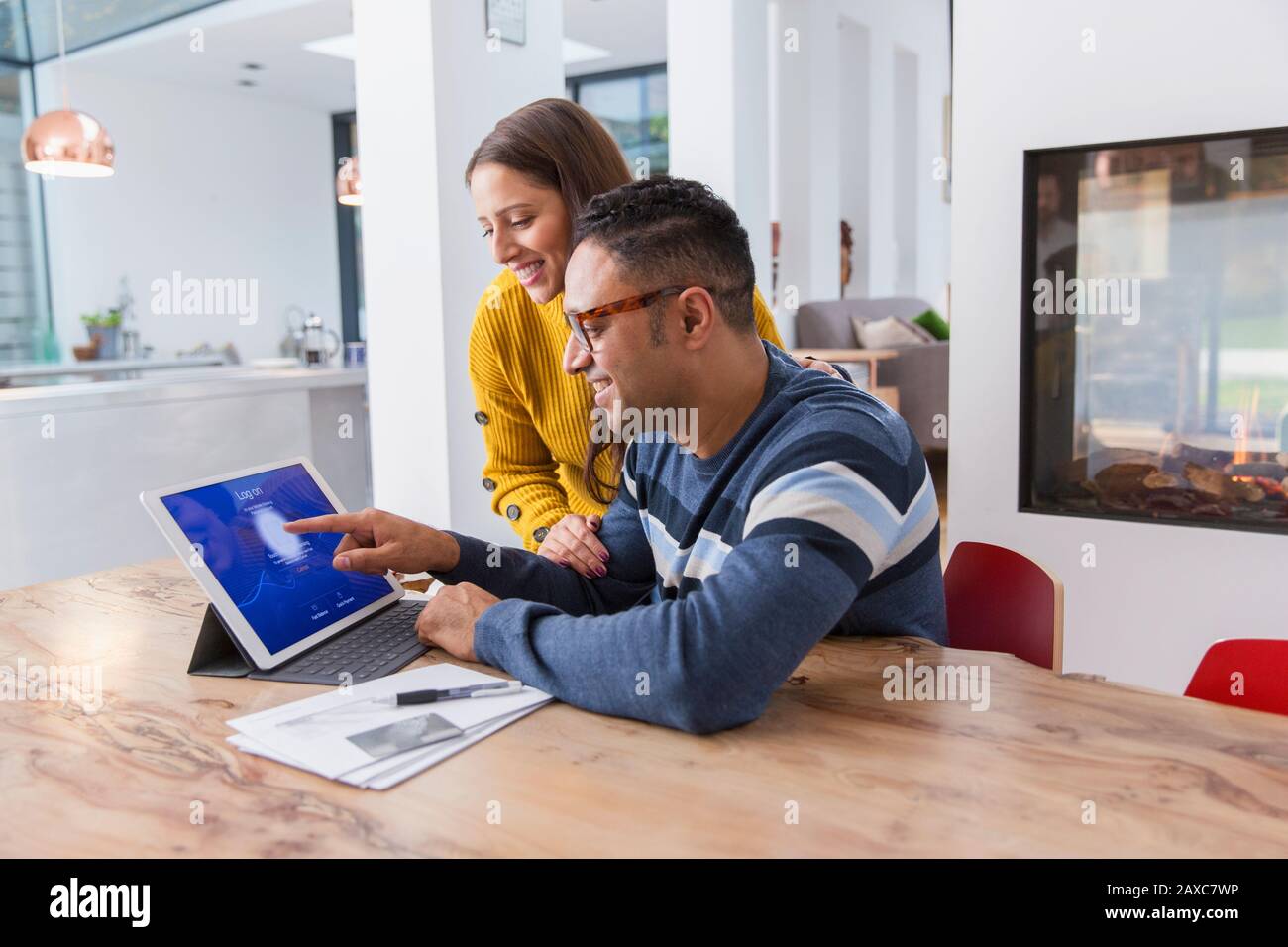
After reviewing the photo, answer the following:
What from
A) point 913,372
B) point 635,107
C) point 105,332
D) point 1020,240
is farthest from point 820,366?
point 635,107

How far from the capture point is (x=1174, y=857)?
79 cm

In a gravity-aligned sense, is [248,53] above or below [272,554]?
above

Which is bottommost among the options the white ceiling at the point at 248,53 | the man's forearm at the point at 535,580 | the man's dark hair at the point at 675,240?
the man's forearm at the point at 535,580

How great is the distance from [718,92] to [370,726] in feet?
12.6

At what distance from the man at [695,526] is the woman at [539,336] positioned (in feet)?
0.51

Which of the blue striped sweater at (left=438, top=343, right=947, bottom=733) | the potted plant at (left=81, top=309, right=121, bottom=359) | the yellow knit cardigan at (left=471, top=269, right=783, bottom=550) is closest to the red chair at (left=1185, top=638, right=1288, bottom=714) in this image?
the blue striped sweater at (left=438, top=343, right=947, bottom=733)

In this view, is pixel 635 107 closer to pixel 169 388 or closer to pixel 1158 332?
pixel 169 388

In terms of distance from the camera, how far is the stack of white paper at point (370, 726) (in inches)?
38.0

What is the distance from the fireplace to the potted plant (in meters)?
6.38

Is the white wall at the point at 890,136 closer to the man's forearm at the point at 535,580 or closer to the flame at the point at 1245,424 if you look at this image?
the flame at the point at 1245,424

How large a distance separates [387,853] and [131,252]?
8.35m

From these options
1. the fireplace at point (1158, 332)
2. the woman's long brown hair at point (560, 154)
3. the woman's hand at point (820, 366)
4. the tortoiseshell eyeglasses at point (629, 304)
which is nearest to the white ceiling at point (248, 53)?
the fireplace at point (1158, 332)

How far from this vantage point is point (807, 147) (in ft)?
23.7
